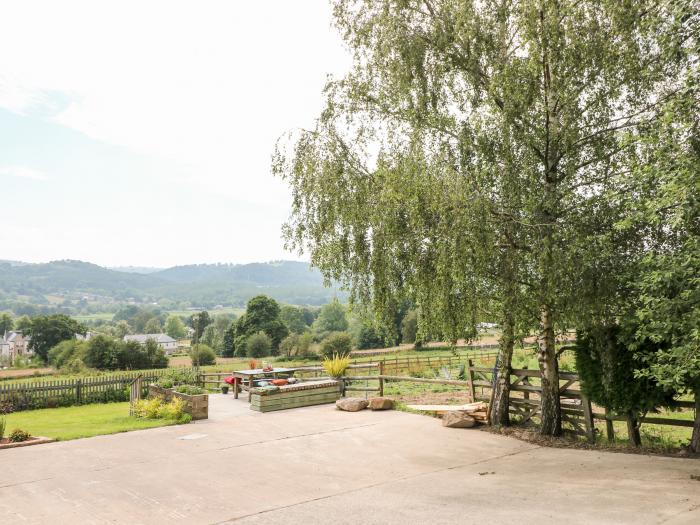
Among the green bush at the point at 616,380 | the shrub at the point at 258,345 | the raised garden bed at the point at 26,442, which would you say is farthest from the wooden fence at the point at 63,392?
the shrub at the point at 258,345

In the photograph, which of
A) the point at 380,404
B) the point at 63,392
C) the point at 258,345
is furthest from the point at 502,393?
the point at 258,345

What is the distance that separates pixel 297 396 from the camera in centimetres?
1564

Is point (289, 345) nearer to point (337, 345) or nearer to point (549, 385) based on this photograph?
point (337, 345)

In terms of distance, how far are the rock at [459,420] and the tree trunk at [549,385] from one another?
1.74 m

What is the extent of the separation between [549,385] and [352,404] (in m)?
5.75

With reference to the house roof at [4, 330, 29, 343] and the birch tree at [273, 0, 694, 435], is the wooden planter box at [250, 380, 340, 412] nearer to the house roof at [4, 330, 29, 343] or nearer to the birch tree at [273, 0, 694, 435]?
the birch tree at [273, 0, 694, 435]

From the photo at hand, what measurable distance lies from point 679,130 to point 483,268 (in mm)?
3502

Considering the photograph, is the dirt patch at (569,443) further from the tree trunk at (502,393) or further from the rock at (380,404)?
the rock at (380,404)

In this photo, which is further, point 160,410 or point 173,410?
point 160,410

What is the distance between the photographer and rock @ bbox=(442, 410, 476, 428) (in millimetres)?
12070

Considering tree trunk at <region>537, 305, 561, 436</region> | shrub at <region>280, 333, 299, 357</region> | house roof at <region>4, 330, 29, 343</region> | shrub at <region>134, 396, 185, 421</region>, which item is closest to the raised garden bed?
shrub at <region>134, 396, 185, 421</region>

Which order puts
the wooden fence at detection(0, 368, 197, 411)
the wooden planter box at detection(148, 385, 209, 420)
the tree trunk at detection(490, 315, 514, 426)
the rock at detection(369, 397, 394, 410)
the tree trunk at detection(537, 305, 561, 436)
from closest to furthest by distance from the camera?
the tree trunk at detection(537, 305, 561, 436) < the tree trunk at detection(490, 315, 514, 426) < the wooden planter box at detection(148, 385, 209, 420) < the rock at detection(369, 397, 394, 410) < the wooden fence at detection(0, 368, 197, 411)

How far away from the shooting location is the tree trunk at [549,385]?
1065 cm

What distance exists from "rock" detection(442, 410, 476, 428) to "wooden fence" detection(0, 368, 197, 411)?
1010cm
